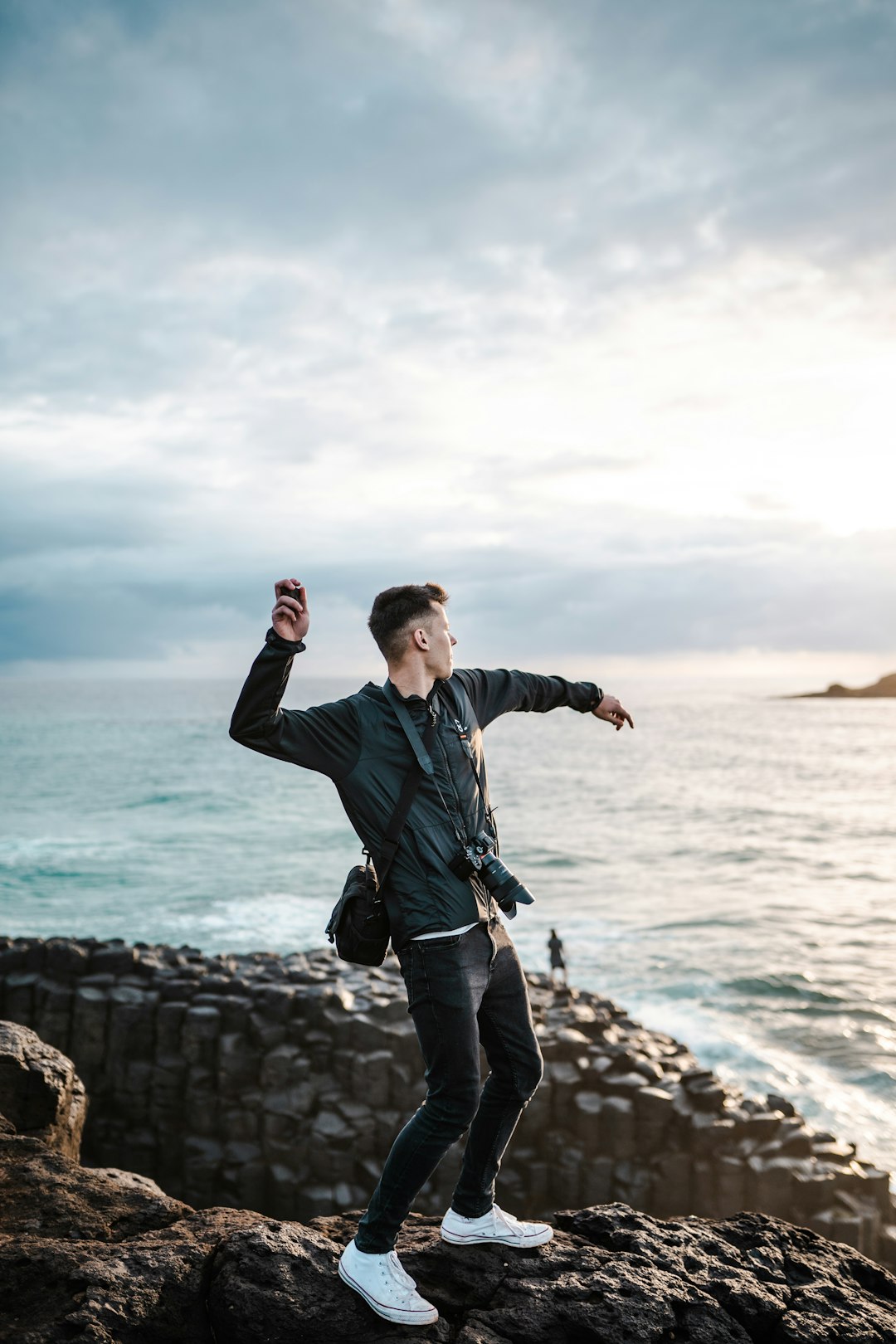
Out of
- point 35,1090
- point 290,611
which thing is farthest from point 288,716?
point 35,1090

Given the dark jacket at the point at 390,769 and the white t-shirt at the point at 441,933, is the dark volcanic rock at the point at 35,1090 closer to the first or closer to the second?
the dark jacket at the point at 390,769

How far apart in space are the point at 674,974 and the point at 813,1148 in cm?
995

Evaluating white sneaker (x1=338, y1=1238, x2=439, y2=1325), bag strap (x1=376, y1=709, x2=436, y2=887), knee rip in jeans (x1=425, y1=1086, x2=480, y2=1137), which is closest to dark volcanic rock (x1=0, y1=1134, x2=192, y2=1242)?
white sneaker (x1=338, y1=1238, x2=439, y2=1325)

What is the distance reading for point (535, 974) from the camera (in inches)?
562

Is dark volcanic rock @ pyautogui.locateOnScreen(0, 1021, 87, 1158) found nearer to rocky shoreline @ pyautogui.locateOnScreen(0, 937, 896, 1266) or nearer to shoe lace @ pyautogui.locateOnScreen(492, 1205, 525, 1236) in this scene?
shoe lace @ pyautogui.locateOnScreen(492, 1205, 525, 1236)

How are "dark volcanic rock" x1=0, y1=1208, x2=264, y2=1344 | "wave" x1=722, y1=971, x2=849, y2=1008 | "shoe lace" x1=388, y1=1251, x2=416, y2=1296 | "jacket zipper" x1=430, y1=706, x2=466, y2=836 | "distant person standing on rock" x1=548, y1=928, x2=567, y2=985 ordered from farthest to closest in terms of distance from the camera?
"wave" x1=722, y1=971, x2=849, y2=1008
"distant person standing on rock" x1=548, y1=928, x2=567, y2=985
"jacket zipper" x1=430, y1=706, x2=466, y2=836
"shoe lace" x1=388, y1=1251, x2=416, y2=1296
"dark volcanic rock" x1=0, y1=1208, x2=264, y2=1344

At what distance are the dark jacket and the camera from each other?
1.2 inches

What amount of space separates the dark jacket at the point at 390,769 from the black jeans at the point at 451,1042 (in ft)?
0.40

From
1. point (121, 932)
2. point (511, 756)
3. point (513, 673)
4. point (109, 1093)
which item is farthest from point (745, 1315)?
point (511, 756)

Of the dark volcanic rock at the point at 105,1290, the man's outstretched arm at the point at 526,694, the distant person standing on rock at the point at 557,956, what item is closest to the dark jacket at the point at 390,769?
the man's outstretched arm at the point at 526,694

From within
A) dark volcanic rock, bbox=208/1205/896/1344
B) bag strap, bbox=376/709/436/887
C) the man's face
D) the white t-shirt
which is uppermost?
the man's face

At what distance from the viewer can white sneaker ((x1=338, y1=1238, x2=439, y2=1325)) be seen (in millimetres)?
3301

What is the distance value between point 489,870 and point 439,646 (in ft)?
2.82

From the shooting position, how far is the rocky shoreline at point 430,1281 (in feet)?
10.8
